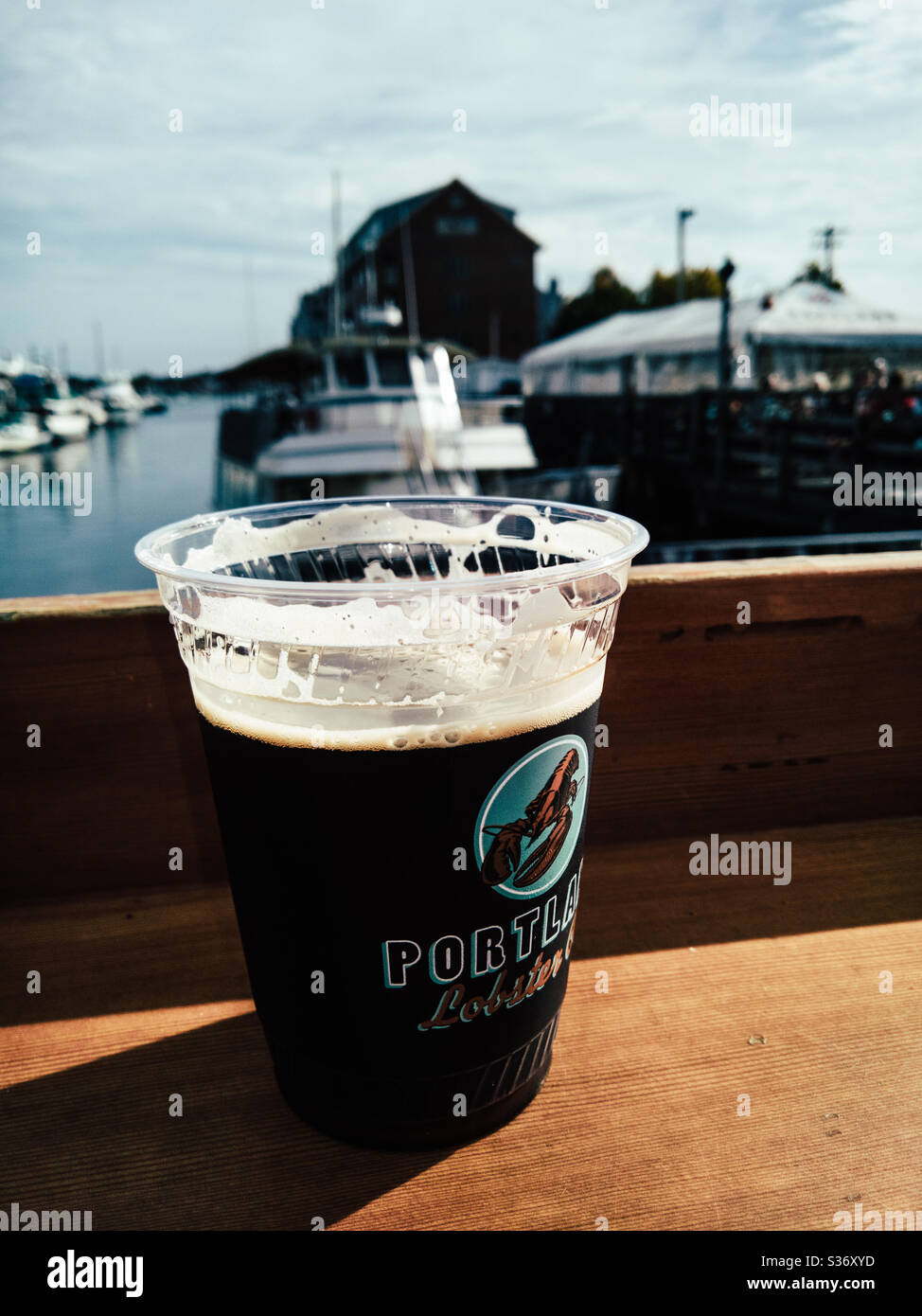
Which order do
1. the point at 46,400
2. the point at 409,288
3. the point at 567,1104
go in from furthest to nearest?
the point at 46,400 → the point at 409,288 → the point at 567,1104

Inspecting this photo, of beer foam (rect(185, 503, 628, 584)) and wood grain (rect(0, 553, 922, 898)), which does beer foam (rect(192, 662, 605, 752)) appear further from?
wood grain (rect(0, 553, 922, 898))

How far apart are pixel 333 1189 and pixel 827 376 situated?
58.4 feet

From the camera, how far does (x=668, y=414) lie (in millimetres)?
15445

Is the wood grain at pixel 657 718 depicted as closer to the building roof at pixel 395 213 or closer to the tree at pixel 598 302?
the building roof at pixel 395 213

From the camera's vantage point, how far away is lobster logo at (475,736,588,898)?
2.20 feet

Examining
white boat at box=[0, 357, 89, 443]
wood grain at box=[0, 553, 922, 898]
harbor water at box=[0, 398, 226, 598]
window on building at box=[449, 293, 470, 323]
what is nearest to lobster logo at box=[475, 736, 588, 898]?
wood grain at box=[0, 553, 922, 898]

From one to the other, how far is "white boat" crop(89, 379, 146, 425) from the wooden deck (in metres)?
55.8

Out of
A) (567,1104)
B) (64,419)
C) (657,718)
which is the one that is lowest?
(567,1104)

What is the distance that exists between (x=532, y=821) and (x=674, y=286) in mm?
46864

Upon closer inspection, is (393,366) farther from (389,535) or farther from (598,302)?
(598,302)

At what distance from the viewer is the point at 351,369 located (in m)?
11.4

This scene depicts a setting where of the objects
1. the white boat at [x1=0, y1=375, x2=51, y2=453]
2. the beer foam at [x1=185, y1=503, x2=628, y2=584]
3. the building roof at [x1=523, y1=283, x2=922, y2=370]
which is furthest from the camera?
the white boat at [x1=0, y1=375, x2=51, y2=453]

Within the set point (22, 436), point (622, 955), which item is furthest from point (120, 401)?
point (622, 955)

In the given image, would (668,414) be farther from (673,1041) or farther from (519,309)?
(519,309)
